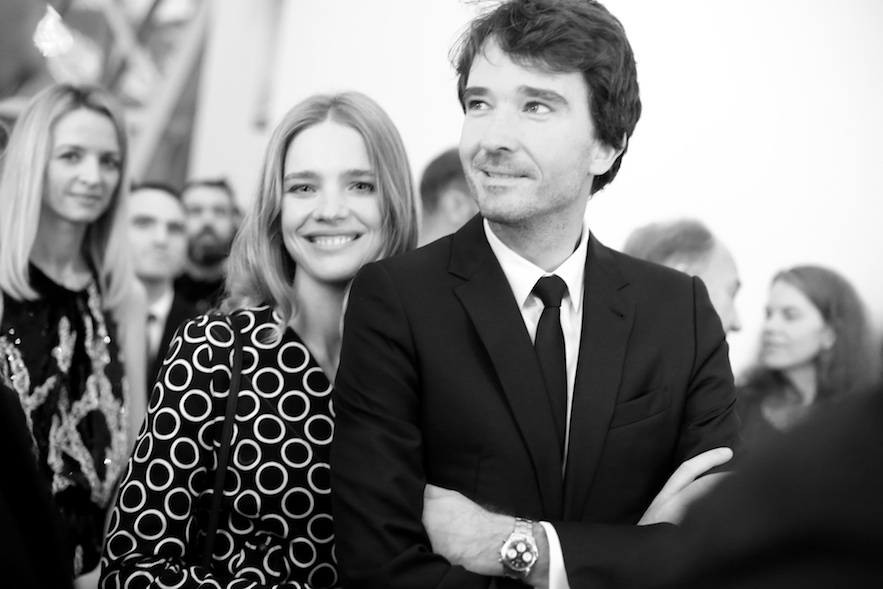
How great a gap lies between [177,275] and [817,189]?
9.52ft

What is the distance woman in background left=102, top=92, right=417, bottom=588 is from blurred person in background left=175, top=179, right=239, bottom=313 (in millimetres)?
2710

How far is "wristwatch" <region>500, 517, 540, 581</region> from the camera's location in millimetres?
2213

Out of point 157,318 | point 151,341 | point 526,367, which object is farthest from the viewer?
point 157,318

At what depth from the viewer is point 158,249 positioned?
544cm

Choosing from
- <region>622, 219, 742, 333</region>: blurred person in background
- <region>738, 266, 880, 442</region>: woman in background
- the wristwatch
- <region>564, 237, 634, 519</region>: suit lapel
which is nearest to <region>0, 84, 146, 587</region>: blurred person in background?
the wristwatch

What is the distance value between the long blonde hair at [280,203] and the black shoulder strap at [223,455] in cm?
21

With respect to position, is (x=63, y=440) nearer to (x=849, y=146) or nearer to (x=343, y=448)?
(x=343, y=448)

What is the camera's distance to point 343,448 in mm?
2287

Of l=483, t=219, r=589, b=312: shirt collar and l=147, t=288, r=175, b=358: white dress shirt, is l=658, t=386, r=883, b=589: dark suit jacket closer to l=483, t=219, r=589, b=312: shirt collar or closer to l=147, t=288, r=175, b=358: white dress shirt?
l=483, t=219, r=589, b=312: shirt collar

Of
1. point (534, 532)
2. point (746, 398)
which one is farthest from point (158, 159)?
point (534, 532)

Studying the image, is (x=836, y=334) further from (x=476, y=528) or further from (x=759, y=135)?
(x=476, y=528)

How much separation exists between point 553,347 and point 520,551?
1.42 ft

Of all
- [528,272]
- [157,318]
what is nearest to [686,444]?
[528,272]

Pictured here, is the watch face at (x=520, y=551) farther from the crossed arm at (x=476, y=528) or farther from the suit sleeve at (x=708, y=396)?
the suit sleeve at (x=708, y=396)
